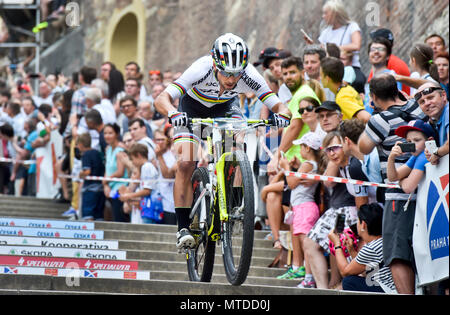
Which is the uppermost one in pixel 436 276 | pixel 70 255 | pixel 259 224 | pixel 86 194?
pixel 86 194

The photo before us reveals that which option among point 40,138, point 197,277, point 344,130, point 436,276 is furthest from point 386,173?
point 40,138

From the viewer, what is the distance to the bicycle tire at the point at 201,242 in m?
7.98

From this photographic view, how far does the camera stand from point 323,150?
9.41 meters

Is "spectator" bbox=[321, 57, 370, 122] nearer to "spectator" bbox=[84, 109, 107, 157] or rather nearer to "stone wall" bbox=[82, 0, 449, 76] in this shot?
"stone wall" bbox=[82, 0, 449, 76]

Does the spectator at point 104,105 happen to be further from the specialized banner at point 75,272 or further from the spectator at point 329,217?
the spectator at point 329,217

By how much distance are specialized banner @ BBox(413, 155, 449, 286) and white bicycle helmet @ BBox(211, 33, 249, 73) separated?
186 cm

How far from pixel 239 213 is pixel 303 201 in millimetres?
2516

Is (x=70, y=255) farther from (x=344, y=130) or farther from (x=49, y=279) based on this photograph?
(x=344, y=130)

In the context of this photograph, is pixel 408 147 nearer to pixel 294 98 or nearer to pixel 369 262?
pixel 369 262

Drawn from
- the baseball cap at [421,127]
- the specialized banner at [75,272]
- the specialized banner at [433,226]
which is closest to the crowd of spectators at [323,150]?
the baseball cap at [421,127]

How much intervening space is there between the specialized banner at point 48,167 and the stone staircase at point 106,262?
463 centimetres

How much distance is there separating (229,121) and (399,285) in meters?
2.13

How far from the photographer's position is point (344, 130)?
8.95 metres

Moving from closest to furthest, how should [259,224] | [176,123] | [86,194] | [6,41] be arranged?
[176,123] → [259,224] → [86,194] → [6,41]
